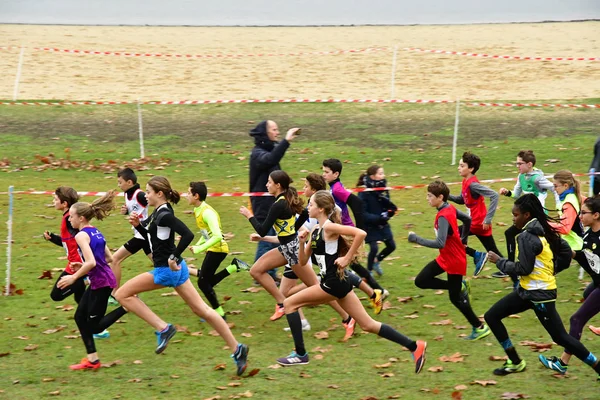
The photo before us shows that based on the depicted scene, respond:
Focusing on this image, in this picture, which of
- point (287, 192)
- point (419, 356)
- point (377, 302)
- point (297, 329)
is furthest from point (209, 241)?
point (419, 356)

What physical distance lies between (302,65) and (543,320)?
2131 centimetres

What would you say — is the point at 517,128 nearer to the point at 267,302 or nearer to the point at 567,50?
the point at 567,50

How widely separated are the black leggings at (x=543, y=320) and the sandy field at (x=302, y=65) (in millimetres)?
16638

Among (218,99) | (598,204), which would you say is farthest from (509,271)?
(218,99)

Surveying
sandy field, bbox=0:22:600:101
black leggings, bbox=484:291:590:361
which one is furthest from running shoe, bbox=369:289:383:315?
sandy field, bbox=0:22:600:101

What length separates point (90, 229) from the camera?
28.9ft

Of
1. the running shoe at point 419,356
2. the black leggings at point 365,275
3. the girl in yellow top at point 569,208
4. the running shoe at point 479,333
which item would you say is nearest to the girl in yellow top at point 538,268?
the running shoe at point 419,356

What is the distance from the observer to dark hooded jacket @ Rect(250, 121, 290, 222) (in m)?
10.6

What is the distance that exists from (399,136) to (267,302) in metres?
10.2

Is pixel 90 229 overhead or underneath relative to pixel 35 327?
overhead

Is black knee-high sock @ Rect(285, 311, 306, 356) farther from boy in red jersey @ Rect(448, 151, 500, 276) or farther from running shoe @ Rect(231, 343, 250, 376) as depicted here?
boy in red jersey @ Rect(448, 151, 500, 276)

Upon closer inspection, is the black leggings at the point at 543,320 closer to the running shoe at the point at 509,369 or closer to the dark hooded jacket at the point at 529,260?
the dark hooded jacket at the point at 529,260

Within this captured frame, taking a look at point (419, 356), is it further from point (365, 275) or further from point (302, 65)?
point (302, 65)

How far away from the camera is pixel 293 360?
875 centimetres
